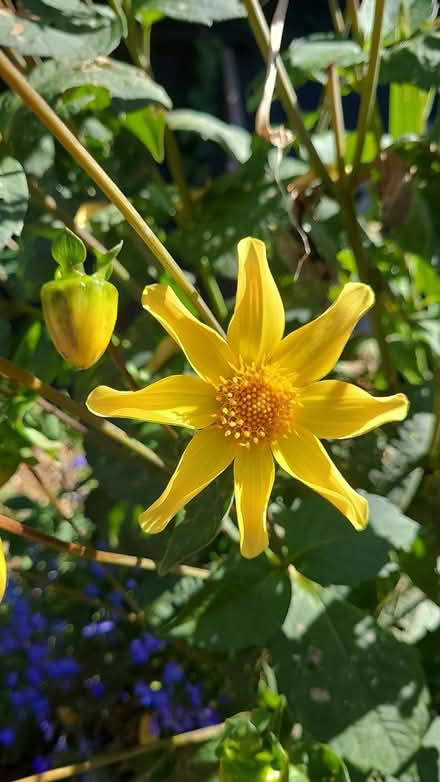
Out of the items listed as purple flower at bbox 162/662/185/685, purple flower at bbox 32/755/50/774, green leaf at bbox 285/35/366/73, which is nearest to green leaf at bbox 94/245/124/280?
green leaf at bbox 285/35/366/73

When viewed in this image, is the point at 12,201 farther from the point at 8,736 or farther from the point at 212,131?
the point at 8,736

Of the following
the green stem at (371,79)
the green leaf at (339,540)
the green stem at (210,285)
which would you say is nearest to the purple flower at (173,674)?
the green leaf at (339,540)

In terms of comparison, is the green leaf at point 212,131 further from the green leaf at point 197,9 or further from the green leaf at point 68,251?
the green leaf at point 68,251

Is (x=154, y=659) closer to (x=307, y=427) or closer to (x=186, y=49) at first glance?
(x=307, y=427)

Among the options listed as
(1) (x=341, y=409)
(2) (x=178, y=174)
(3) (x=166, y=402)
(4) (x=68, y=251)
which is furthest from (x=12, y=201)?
(2) (x=178, y=174)

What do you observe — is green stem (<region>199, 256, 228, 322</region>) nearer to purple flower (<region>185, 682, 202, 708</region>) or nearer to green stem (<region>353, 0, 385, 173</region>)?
green stem (<region>353, 0, 385, 173</region>)

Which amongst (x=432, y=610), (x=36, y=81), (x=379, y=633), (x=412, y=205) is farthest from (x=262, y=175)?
(x=432, y=610)
